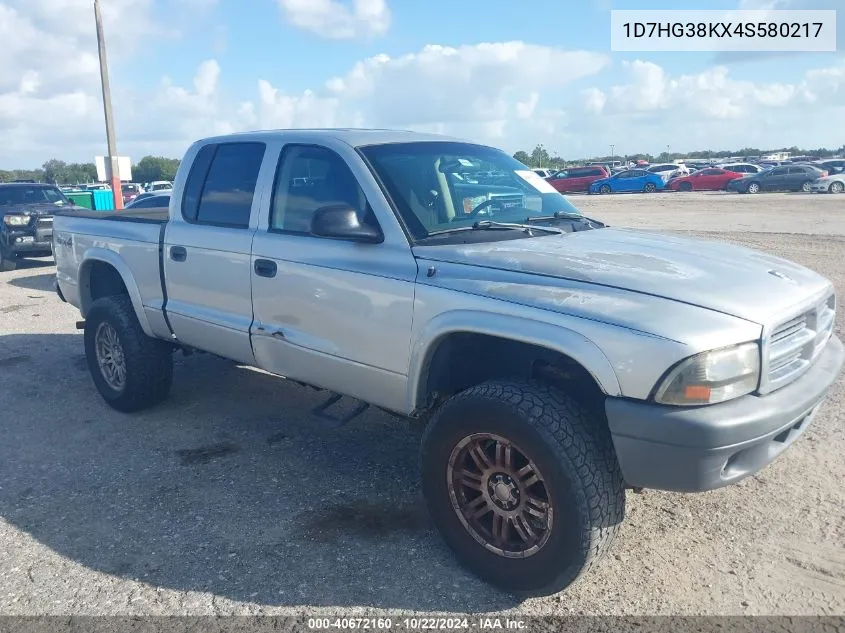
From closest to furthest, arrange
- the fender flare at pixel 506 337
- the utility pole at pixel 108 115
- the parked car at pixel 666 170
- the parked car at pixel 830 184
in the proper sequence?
the fender flare at pixel 506 337
the utility pole at pixel 108 115
the parked car at pixel 830 184
the parked car at pixel 666 170

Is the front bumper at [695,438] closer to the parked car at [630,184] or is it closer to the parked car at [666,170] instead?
the parked car at [630,184]

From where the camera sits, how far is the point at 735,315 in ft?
9.08

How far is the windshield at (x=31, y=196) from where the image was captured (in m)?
14.8

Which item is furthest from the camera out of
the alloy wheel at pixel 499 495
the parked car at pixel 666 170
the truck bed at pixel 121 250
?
the parked car at pixel 666 170

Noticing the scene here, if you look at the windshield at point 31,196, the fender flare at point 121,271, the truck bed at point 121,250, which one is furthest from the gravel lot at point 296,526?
the windshield at point 31,196

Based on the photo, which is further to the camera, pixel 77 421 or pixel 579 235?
pixel 77 421

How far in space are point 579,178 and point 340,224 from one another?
41.1 m

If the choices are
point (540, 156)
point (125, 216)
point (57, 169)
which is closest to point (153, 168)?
point (57, 169)

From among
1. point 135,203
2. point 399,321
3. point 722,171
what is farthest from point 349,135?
point 722,171

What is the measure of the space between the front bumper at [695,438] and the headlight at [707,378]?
36 millimetres

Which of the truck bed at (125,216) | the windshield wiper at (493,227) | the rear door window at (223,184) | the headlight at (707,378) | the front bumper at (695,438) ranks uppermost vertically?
the rear door window at (223,184)

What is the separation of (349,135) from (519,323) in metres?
1.75

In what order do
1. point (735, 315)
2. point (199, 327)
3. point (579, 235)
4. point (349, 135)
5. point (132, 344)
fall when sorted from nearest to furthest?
point (735, 315), point (579, 235), point (349, 135), point (199, 327), point (132, 344)

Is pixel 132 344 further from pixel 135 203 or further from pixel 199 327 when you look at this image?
pixel 135 203
